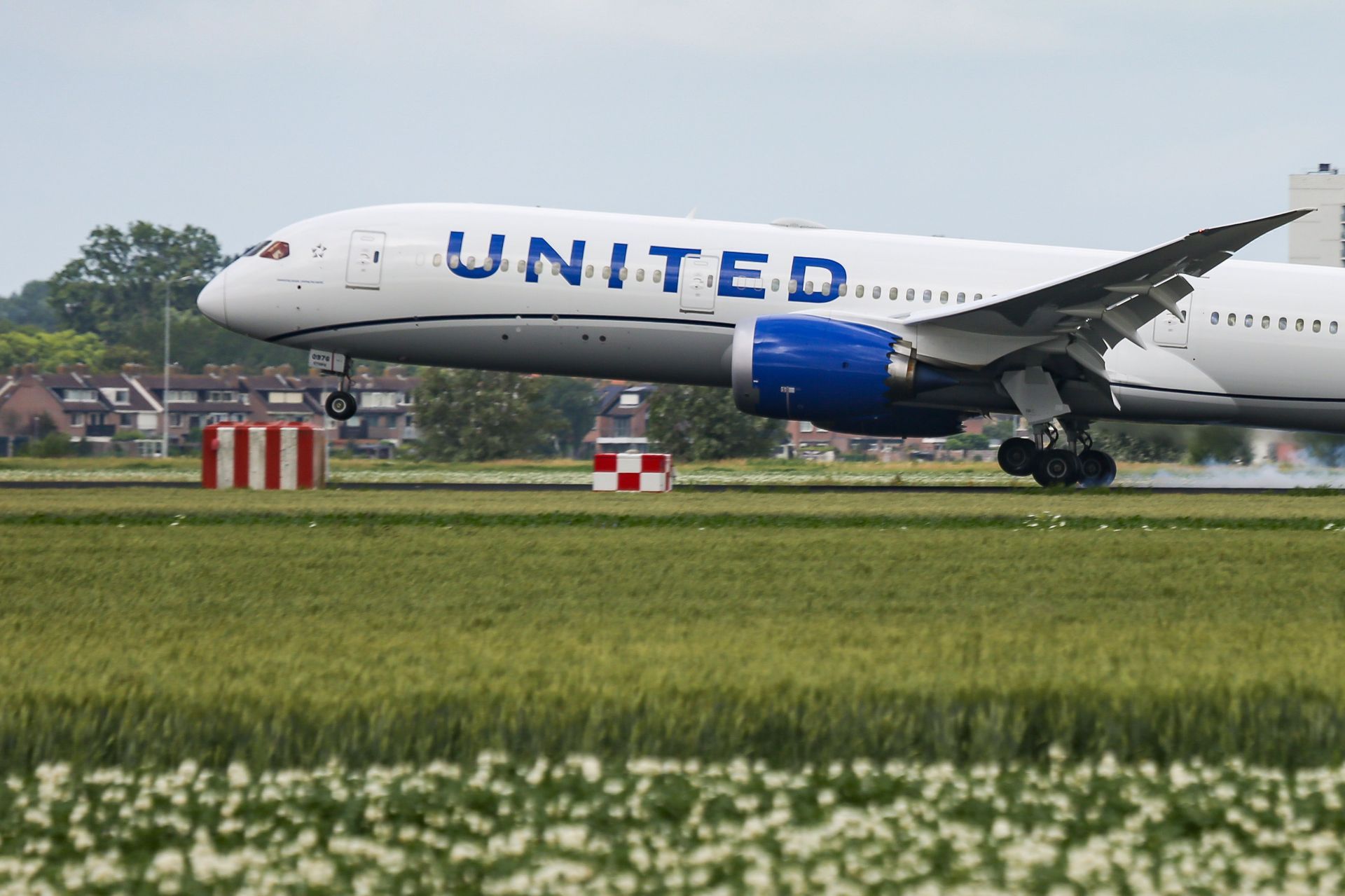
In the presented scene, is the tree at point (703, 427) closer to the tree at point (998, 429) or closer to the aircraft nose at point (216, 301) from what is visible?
the tree at point (998, 429)

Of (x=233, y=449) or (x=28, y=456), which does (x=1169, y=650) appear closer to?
(x=233, y=449)

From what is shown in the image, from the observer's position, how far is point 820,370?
21469 millimetres

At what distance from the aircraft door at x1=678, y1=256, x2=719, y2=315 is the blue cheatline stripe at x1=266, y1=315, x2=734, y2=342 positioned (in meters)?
0.20

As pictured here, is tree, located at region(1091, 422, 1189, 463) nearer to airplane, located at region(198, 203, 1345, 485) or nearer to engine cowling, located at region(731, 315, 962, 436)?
airplane, located at region(198, 203, 1345, 485)

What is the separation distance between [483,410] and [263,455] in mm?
49144

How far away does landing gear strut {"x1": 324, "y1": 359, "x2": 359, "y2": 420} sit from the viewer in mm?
24172

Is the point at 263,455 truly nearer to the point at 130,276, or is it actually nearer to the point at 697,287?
the point at 697,287

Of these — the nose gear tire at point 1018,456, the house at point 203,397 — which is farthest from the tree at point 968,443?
the nose gear tire at point 1018,456

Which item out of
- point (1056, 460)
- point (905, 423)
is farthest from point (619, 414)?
point (905, 423)

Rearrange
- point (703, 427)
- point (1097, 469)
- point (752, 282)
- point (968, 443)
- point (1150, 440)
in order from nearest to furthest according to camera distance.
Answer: point (752, 282)
point (1097, 469)
point (1150, 440)
point (703, 427)
point (968, 443)

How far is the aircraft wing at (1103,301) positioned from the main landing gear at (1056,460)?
5.15ft

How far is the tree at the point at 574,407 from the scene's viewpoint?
326ft

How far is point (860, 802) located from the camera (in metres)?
5.27

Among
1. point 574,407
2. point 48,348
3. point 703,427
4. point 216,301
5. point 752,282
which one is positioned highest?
point 48,348
